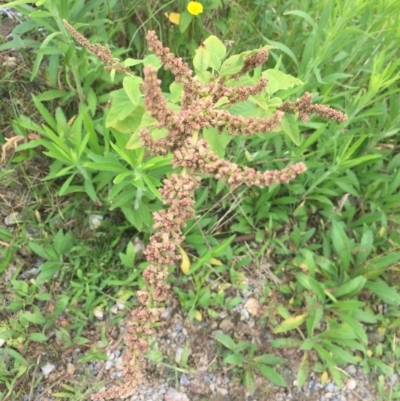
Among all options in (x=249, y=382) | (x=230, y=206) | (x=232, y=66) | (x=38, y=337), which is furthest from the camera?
(x=230, y=206)

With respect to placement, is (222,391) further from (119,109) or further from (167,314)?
(119,109)

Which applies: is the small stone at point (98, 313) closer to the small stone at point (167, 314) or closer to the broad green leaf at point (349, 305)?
the small stone at point (167, 314)

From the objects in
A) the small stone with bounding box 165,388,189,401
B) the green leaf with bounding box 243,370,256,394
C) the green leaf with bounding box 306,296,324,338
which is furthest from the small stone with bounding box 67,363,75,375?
the green leaf with bounding box 306,296,324,338

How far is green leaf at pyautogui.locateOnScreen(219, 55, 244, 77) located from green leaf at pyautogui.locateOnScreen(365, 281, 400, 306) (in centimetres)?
157

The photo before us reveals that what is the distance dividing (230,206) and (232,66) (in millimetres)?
1181

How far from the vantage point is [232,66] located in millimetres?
1442

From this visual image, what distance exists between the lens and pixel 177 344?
2.34 m

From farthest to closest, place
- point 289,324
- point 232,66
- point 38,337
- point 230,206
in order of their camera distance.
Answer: point 230,206 < point 289,324 < point 38,337 < point 232,66

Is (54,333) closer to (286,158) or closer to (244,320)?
(244,320)

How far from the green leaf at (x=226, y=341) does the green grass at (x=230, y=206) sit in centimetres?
13

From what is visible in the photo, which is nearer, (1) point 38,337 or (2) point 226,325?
(1) point 38,337

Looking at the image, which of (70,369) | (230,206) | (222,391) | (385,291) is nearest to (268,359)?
(222,391)

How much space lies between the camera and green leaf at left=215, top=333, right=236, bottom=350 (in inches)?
91.4

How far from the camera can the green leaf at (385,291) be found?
93.0 inches
